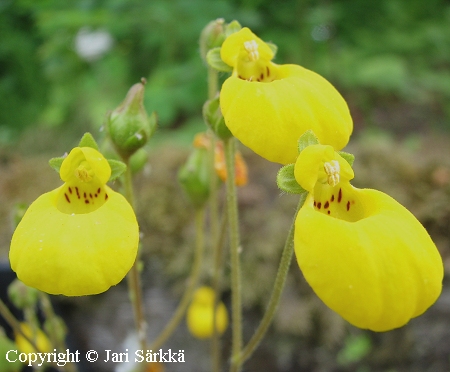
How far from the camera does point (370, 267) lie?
1.00 feet

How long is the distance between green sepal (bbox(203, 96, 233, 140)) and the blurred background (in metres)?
0.13

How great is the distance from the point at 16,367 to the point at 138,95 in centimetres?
51

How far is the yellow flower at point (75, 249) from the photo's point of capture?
328 mm

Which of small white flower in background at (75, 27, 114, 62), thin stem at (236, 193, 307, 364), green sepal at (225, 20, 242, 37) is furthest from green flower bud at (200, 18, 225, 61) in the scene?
small white flower in background at (75, 27, 114, 62)

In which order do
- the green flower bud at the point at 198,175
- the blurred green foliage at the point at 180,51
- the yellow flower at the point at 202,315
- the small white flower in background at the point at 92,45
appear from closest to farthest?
the green flower bud at the point at 198,175, the yellow flower at the point at 202,315, the blurred green foliage at the point at 180,51, the small white flower in background at the point at 92,45

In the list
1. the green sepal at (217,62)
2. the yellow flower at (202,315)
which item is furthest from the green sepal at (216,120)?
the yellow flower at (202,315)

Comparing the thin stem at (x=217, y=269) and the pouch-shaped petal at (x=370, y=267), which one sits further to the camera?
the thin stem at (x=217, y=269)

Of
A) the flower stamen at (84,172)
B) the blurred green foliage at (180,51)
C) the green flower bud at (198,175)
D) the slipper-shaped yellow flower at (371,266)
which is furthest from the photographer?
the blurred green foliage at (180,51)

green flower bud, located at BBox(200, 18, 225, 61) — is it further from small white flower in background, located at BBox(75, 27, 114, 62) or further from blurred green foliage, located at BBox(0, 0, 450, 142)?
small white flower in background, located at BBox(75, 27, 114, 62)

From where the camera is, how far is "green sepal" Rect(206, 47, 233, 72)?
48 cm

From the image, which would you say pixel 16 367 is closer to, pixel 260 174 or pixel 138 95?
pixel 138 95

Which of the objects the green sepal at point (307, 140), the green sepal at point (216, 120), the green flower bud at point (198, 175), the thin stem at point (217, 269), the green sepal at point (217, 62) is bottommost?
the thin stem at point (217, 269)

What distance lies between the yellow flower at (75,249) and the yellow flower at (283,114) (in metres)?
0.12

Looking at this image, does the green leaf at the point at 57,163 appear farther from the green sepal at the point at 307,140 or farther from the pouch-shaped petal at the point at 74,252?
the green sepal at the point at 307,140
